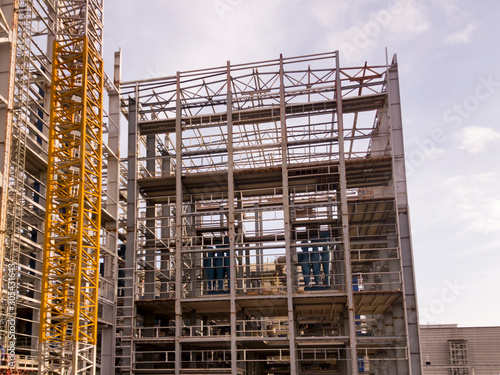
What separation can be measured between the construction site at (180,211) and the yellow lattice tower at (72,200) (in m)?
0.14

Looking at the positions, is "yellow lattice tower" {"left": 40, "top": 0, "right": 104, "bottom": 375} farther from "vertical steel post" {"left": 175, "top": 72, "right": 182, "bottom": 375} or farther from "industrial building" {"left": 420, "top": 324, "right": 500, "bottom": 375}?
"industrial building" {"left": 420, "top": 324, "right": 500, "bottom": 375}

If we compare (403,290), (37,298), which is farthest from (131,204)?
(403,290)

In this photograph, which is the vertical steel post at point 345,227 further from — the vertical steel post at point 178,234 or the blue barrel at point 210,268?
the vertical steel post at point 178,234

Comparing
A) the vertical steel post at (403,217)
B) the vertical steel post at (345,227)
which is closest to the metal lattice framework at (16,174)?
the vertical steel post at (345,227)

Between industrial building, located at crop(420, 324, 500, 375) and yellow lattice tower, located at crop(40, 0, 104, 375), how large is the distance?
37103 mm

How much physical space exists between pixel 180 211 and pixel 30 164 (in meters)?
10.5

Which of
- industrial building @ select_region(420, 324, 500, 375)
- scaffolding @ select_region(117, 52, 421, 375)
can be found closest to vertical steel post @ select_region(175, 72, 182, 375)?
scaffolding @ select_region(117, 52, 421, 375)

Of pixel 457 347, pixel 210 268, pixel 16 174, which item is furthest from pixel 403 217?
pixel 457 347

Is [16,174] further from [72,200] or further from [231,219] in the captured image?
[231,219]

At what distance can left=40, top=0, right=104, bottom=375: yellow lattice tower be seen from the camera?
33.5 meters

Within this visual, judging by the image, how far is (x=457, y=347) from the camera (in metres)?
59.7

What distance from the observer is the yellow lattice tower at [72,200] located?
110ft

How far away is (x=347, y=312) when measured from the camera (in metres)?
39.4

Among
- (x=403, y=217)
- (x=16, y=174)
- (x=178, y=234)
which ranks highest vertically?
(x=16, y=174)
